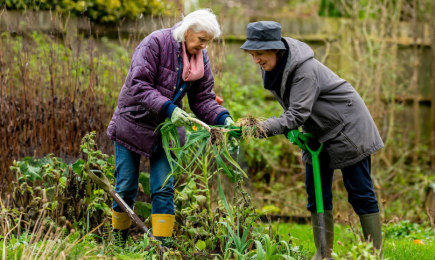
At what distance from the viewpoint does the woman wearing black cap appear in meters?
3.26

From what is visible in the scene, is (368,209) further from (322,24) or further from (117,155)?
(322,24)

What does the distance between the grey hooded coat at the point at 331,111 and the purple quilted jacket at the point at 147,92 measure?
0.71 meters

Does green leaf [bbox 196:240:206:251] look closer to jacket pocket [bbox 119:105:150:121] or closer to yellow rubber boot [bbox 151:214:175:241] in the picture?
yellow rubber boot [bbox 151:214:175:241]

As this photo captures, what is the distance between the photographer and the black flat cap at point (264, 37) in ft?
10.7

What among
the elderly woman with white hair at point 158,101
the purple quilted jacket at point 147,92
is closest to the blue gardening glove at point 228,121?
the elderly woman with white hair at point 158,101

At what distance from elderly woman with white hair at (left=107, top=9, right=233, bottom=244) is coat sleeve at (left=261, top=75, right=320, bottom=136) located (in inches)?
15.9

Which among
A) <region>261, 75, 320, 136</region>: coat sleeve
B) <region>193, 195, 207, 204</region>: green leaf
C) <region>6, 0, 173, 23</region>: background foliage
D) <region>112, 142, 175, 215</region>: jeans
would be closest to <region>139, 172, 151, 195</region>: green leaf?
<region>193, 195, 207, 204</region>: green leaf

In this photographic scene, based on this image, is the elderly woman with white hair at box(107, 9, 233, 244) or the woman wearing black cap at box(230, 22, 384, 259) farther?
the elderly woman with white hair at box(107, 9, 233, 244)

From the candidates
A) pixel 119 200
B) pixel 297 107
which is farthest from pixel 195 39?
pixel 119 200

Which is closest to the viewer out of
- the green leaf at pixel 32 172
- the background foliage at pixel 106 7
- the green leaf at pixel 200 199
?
the green leaf at pixel 200 199

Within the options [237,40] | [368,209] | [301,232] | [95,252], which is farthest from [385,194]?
[95,252]

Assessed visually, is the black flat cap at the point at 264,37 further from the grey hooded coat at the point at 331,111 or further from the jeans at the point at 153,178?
the jeans at the point at 153,178

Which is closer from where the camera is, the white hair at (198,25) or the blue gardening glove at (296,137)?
the white hair at (198,25)

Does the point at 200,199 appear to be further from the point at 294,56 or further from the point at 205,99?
the point at 294,56
